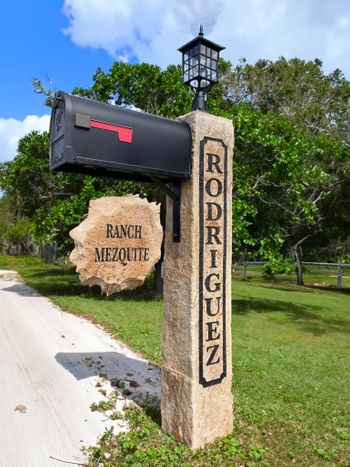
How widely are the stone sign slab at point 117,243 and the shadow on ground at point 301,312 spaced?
459cm

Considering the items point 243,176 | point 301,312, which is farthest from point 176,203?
point 301,312

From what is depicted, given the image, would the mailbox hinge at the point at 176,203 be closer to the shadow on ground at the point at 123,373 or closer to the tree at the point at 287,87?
the shadow on ground at the point at 123,373

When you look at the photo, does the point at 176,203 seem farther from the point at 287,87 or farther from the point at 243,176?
the point at 287,87

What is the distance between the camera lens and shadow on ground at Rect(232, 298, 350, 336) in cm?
1092

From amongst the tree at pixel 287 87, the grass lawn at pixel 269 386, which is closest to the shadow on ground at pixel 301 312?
the grass lawn at pixel 269 386

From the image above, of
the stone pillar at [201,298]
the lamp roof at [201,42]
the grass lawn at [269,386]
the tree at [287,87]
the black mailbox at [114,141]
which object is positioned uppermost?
the tree at [287,87]

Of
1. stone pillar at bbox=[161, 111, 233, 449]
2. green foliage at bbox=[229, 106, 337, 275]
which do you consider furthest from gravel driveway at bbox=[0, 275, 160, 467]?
green foliage at bbox=[229, 106, 337, 275]

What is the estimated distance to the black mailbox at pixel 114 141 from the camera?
3418mm

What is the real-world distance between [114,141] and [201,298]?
1831 millimetres

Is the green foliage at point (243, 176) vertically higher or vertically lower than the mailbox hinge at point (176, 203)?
higher

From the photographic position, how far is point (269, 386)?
6.11m

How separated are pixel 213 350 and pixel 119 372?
110 inches

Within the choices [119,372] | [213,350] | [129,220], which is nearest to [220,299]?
[213,350]

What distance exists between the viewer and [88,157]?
3471 millimetres
